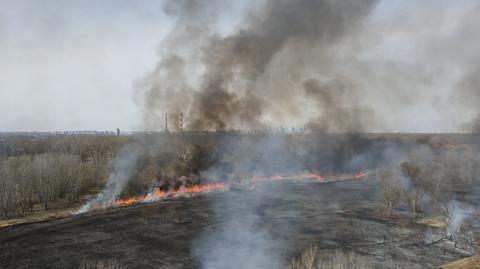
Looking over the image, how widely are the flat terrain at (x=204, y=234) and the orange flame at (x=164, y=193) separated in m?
2.80

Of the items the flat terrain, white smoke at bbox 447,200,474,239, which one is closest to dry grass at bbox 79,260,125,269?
the flat terrain

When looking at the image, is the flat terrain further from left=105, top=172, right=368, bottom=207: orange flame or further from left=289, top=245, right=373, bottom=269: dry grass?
left=105, top=172, right=368, bottom=207: orange flame

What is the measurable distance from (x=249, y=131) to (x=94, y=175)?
112 feet

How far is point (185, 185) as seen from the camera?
5262cm

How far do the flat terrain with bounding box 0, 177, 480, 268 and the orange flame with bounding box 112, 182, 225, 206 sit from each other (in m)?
2.80

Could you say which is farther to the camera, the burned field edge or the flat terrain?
the burned field edge

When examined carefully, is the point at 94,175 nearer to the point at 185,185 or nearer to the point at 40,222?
the point at 185,185

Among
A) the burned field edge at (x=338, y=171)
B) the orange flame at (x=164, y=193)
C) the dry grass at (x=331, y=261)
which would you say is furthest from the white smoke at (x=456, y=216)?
the orange flame at (x=164, y=193)

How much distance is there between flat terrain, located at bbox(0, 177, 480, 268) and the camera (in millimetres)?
23125

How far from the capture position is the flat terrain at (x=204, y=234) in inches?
910

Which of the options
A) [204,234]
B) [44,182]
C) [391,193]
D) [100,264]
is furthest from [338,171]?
[100,264]

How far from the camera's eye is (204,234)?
28875 mm

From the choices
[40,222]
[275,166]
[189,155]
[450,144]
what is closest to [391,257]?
[40,222]

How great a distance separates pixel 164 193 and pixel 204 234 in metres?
20.6
